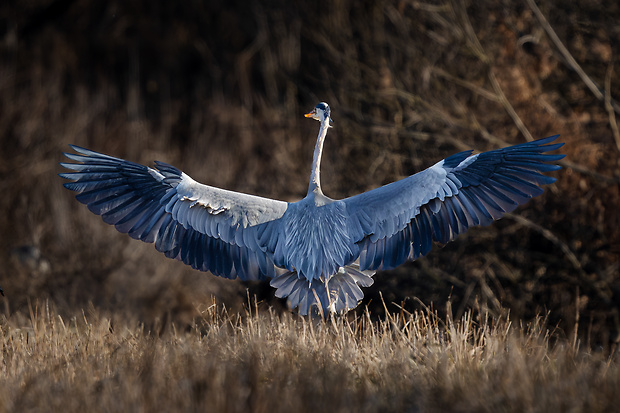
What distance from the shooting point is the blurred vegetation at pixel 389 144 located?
8.99 m

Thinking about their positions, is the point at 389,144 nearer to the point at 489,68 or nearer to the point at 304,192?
the point at 304,192

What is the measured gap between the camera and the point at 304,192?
10094 millimetres

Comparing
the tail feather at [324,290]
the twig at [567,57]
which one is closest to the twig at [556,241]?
the twig at [567,57]

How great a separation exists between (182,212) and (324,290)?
3.83ft

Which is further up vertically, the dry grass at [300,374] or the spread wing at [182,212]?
the spread wing at [182,212]

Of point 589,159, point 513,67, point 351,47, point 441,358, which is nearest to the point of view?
point 441,358

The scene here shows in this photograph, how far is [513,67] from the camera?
9742 mm

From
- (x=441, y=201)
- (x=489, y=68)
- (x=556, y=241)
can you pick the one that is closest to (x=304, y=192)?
(x=489, y=68)

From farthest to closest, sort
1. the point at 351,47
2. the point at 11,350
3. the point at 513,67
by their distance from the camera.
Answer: the point at 351,47 < the point at 513,67 < the point at 11,350

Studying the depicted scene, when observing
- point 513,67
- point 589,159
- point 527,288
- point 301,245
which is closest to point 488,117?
point 513,67

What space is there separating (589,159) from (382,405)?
5816 millimetres

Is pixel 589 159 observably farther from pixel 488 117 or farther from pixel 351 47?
pixel 351 47

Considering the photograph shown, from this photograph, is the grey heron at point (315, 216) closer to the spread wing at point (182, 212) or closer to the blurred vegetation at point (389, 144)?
the spread wing at point (182, 212)

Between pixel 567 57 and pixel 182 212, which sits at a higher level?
pixel 567 57
